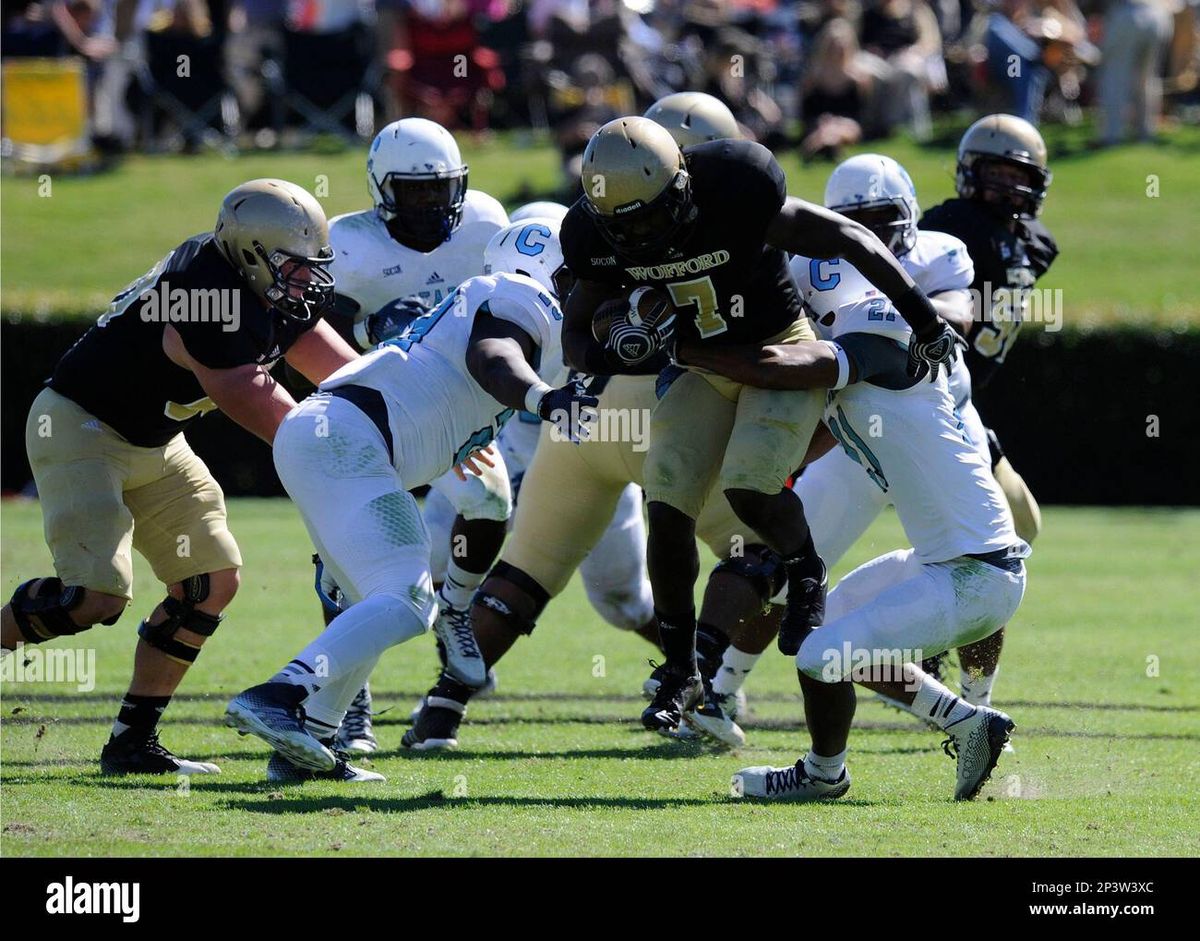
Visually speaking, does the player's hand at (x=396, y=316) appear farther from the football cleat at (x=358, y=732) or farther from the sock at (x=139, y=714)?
the sock at (x=139, y=714)

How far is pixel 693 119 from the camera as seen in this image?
21.7 feet

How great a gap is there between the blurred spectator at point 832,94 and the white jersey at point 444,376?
54.3 feet

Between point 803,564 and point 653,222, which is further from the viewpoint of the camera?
point 803,564

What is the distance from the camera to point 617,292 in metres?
5.85

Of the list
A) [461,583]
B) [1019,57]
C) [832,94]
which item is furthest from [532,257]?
[832,94]

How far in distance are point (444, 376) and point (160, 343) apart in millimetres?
1004

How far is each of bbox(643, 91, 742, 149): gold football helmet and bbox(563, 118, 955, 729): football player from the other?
2.57ft

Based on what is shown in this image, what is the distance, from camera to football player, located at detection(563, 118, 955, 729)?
5508 millimetres

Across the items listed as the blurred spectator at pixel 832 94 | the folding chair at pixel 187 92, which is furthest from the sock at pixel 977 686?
the folding chair at pixel 187 92

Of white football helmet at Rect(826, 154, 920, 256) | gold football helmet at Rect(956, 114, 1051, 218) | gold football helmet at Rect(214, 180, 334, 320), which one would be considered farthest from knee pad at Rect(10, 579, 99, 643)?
gold football helmet at Rect(956, 114, 1051, 218)

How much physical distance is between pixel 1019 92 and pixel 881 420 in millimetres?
17611

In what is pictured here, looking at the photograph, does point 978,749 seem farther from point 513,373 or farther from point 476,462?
point 476,462

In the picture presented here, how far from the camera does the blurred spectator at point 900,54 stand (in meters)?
22.7

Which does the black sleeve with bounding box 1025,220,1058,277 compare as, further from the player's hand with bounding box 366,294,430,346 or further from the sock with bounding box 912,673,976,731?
the player's hand with bounding box 366,294,430,346
